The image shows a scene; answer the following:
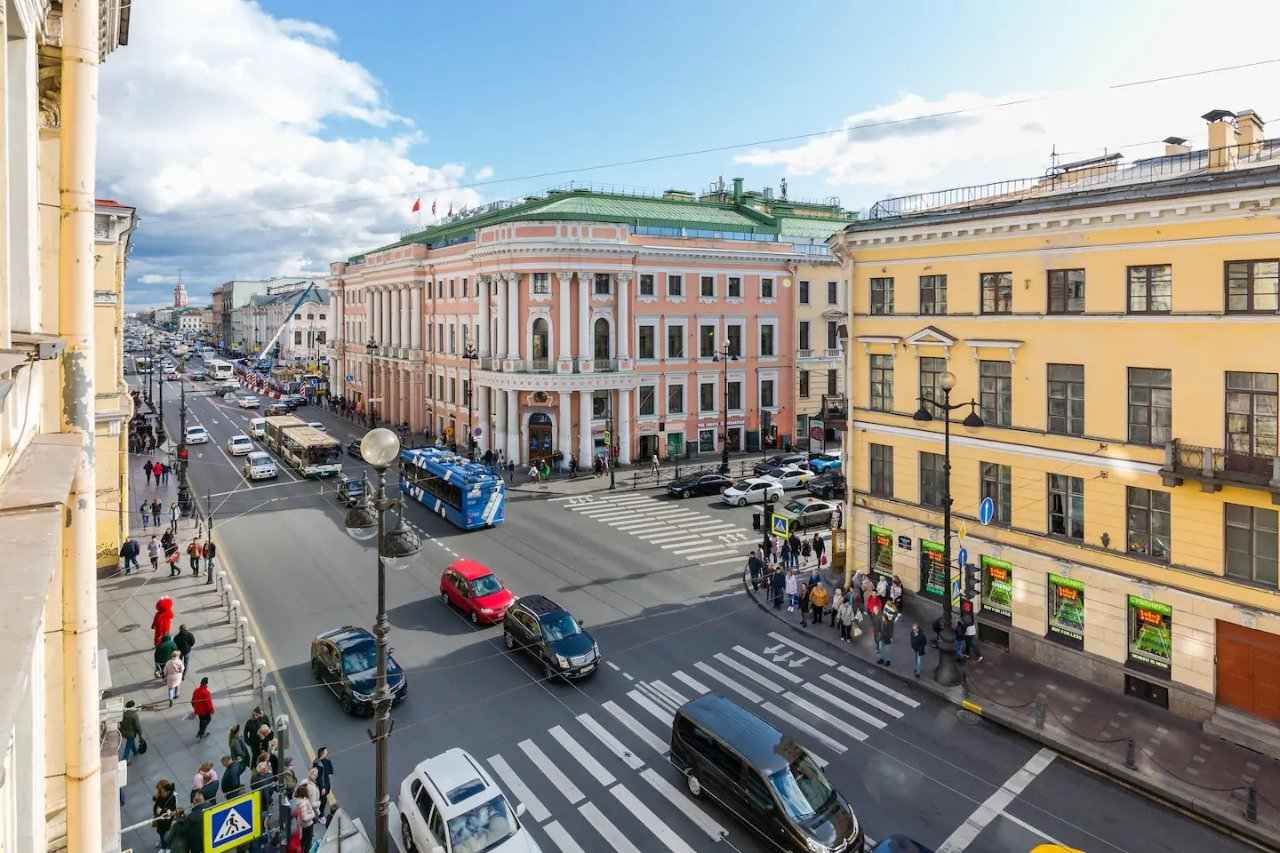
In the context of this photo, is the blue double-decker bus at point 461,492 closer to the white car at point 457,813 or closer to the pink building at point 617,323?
the pink building at point 617,323

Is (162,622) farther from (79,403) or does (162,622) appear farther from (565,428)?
(565,428)

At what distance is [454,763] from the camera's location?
46.6 ft

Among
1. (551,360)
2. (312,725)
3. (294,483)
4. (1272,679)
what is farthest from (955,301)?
(294,483)

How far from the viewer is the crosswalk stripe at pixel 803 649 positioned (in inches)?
861

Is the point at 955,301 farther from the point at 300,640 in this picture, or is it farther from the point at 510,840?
the point at 300,640

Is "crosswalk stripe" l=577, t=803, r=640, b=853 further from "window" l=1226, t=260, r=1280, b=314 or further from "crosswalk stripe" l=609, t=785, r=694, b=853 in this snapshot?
"window" l=1226, t=260, r=1280, b=314

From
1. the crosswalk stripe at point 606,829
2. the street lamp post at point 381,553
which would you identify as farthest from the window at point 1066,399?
the street lamp post at point 381,553

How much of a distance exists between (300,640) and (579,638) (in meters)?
8.53

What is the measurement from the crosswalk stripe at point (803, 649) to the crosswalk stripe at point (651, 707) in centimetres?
538

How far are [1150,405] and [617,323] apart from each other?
33774 millimetres

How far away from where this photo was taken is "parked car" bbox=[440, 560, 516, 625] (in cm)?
2388

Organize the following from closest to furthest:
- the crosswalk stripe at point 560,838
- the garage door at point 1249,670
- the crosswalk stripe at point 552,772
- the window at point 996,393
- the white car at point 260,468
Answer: the crosswalk stripe at point 560,838 → the crosswalk stripe at point 552,772 → the garage door at point 1249,670 → the window at point 996,393 → the white car at point 260,468

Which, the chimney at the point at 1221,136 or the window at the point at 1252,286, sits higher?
the chimney at the point at 1221,136

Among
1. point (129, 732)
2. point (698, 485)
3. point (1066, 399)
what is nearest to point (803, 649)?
point (1066, 399)
